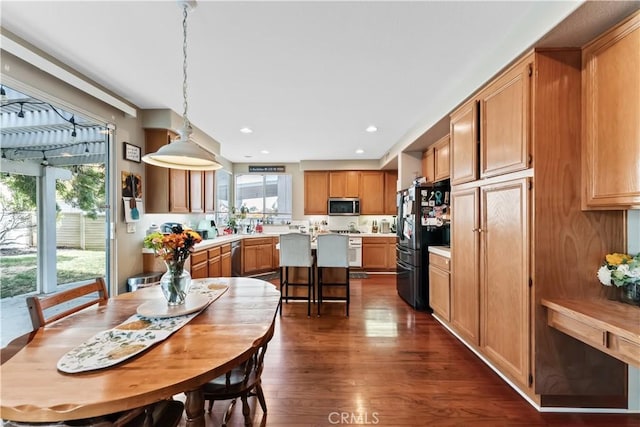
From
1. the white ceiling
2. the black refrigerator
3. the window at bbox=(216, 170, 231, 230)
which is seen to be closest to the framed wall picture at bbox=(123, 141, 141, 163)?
the white ceiling

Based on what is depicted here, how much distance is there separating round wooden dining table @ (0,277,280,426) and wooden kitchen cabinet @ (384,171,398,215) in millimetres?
5124

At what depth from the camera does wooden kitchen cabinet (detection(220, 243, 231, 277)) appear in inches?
181

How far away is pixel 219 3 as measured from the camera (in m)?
1.65

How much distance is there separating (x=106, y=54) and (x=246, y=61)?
1.13 m

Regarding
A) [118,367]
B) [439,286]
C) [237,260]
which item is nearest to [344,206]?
[237,260]

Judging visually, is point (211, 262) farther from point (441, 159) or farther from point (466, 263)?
point (441, 159)

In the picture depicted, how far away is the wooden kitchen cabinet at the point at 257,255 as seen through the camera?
565 centimetres

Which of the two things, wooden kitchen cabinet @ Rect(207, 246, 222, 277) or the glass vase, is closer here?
the glass vase

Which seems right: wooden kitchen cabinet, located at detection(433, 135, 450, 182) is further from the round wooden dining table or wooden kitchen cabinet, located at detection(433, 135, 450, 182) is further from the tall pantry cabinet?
the round wooden dining table

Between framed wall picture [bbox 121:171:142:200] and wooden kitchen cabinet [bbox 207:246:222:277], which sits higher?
framed wall picture [bbox 121:171:142:200]

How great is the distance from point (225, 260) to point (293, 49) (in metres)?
3.68

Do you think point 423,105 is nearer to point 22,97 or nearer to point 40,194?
point 22,97

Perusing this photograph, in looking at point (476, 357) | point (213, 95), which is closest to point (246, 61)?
point (213, 95)

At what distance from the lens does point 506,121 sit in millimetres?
2010
